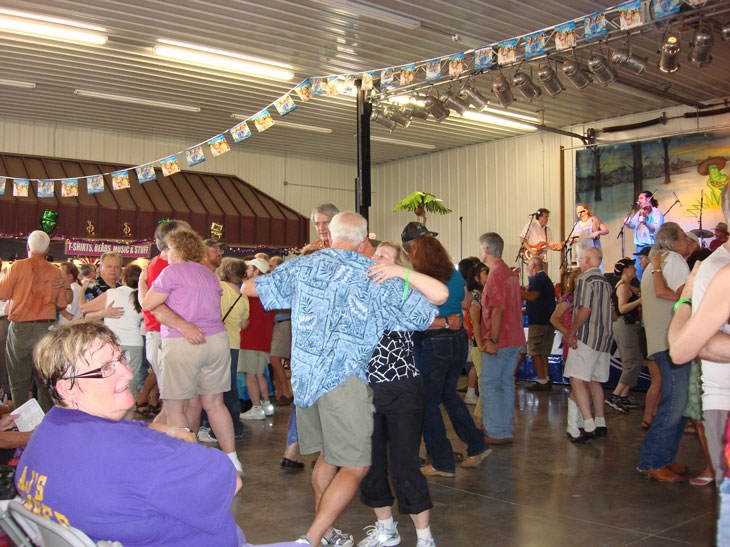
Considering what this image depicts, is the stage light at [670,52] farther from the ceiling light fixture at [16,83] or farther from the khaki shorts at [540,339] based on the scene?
the ceiling light fixture at [16,83]

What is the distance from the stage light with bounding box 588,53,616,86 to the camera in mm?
8117

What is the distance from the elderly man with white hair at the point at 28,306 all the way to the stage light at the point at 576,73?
631 centimetres

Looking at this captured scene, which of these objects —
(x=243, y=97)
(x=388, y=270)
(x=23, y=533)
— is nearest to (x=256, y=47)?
(x=243, y=97)

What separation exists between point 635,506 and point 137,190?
1403 centimetres

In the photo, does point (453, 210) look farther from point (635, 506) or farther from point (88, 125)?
point (635, 506)

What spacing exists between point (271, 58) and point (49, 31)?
3.04 m

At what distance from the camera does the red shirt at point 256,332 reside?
256 inches

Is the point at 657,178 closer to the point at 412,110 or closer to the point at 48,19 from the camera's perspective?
the point at 412,110

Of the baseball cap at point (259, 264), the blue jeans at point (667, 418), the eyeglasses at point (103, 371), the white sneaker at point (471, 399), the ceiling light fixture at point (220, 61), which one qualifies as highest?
the ceiling light fixture at point (220, 61)

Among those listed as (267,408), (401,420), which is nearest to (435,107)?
(267,408)

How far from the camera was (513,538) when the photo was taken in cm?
337

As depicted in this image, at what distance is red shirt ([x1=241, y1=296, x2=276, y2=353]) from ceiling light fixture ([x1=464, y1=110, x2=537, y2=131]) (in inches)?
330

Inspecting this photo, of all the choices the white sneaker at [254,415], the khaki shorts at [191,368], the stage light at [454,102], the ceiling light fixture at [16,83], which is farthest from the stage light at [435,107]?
the ceiling light fixture at [16,83]

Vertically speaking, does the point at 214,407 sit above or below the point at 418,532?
above
